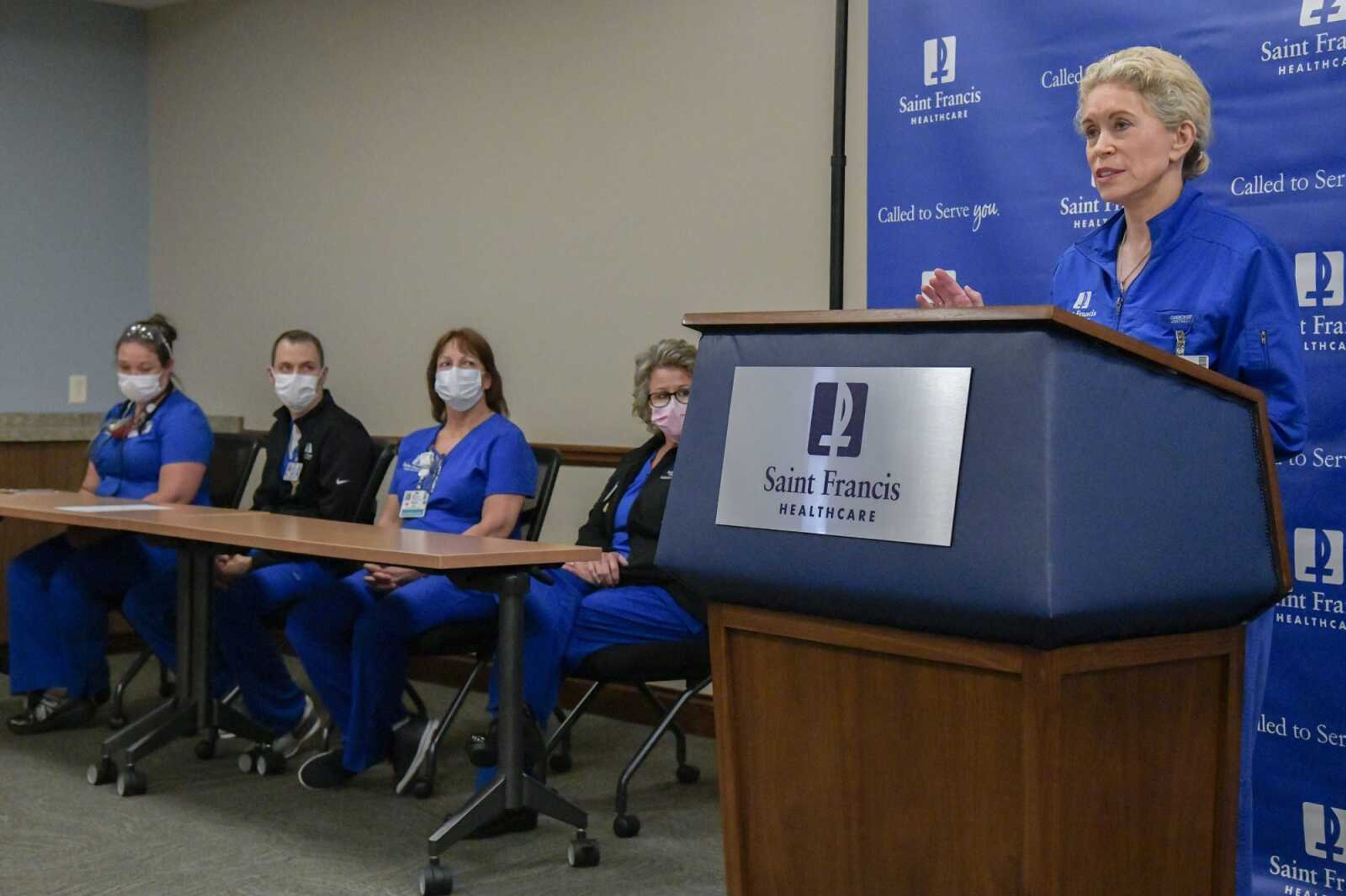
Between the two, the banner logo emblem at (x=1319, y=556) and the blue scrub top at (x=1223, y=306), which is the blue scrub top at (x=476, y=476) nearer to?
the banner logo emblem at (x=1319, y=556)

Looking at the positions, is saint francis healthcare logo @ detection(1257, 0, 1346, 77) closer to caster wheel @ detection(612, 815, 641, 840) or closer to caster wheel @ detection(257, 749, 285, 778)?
caster wheel @ detection(612, 815, 641, 840)

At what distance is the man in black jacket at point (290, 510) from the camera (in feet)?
14.4

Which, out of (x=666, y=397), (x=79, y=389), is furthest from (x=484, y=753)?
(x=79, y=389)

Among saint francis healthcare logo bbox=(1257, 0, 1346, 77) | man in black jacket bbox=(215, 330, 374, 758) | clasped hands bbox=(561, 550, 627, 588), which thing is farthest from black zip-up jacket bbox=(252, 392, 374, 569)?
saint francis healthcare logo bbox=(1257, 0, 1346, 77)

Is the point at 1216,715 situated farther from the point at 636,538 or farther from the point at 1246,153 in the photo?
the point at 636,538

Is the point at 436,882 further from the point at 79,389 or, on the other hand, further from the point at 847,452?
the point at 79,389

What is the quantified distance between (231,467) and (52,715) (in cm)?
104

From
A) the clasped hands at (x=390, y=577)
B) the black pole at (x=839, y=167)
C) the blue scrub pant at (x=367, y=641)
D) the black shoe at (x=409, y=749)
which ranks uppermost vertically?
the black pole at (x=839, y=167)

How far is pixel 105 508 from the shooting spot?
13.9ft

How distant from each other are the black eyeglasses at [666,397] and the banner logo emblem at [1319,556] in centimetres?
157

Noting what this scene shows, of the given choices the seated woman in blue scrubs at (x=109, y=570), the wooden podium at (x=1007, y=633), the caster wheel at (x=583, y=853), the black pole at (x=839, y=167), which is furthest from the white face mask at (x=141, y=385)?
the wooden podium at (x=1007, y=633)

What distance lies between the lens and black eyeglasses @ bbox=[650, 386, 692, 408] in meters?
3.98

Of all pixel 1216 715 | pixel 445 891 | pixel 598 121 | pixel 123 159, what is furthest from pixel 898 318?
pixel 123 159

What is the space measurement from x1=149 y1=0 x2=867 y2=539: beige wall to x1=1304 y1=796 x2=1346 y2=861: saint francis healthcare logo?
1878mm
